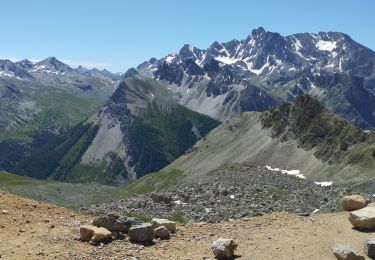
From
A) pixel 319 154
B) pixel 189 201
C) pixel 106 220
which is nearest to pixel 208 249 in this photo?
pixel 106 220

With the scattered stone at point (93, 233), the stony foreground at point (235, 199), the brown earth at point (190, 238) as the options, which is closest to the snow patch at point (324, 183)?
the stony foreground at point (235, 199)

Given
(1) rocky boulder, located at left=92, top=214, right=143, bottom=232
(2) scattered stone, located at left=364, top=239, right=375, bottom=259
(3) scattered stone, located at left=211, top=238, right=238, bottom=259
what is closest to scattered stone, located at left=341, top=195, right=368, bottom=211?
(2) scattered stone, located at left=364, top=239, right=375, bottom=259

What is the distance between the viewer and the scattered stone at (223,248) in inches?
1128

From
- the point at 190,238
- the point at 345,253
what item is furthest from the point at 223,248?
the point at 345,253

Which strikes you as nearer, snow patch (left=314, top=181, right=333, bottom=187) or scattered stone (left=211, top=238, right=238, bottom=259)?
scattered stone (left=211, top=238, right=238, bottom=259)

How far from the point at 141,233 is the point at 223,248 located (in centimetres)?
509

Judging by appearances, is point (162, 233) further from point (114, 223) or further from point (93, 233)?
point (93, 233)

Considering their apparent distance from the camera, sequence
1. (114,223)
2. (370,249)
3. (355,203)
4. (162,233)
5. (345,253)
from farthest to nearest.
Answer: (355,203)
(162,233)
(114,223)
(370,249)
(345,253)

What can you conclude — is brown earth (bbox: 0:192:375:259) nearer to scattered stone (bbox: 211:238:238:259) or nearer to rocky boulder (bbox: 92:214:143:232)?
scattered stone (bbox: 211:238:238:259)

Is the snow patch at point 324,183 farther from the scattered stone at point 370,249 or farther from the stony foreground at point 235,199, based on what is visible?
the scattered stone at point 370,249

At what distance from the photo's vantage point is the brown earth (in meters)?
28.9

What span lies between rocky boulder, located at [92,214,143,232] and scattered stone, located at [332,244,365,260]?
1146 centimetres

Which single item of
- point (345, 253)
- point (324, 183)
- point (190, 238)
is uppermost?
point (324, 183)

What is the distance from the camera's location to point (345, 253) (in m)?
28.5
